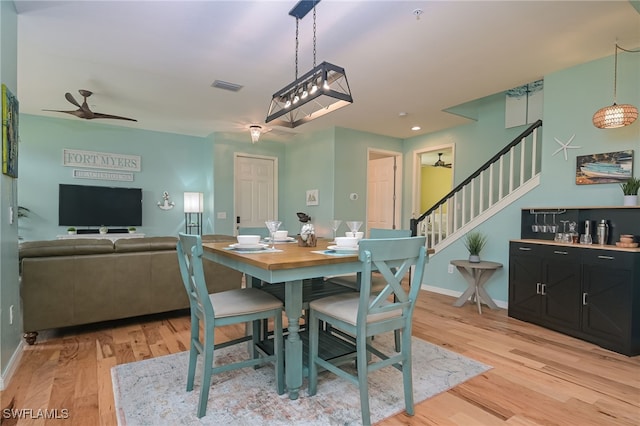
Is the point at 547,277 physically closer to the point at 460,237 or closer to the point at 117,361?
the point at 460,237

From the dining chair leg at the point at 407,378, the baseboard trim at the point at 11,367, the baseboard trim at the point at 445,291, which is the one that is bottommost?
the baseboard trim at the point at 445,291

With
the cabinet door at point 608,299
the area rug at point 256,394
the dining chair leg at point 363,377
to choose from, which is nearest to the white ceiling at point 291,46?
the cabinet door at point 608,299

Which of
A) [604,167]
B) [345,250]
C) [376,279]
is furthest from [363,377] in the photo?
[604,167]

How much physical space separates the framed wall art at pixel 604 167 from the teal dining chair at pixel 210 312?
3.20 metres

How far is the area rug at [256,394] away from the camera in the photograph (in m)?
1.73

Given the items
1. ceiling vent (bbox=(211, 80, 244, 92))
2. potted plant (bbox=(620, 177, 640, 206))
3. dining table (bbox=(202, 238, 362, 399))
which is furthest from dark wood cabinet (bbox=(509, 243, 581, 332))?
ceiling vent (bbox=(211, 80, 244, 92))

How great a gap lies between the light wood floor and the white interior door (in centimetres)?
312

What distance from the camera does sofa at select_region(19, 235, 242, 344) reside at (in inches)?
105

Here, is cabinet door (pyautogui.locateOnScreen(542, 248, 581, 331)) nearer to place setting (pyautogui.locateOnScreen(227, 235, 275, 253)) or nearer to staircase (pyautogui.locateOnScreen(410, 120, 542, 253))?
staircase (pyautogui.locateOnScreen(410, 120, 542, 253))

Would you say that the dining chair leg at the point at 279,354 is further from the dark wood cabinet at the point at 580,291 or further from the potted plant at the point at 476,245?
the potted plant at the point at 476,245

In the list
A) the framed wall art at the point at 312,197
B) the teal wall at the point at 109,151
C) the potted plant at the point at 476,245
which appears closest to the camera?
the potted plant at the point at 476,245

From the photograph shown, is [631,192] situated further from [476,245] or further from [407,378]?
[407,378]

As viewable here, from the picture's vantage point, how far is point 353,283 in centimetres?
266

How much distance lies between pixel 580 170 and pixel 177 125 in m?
5.61
